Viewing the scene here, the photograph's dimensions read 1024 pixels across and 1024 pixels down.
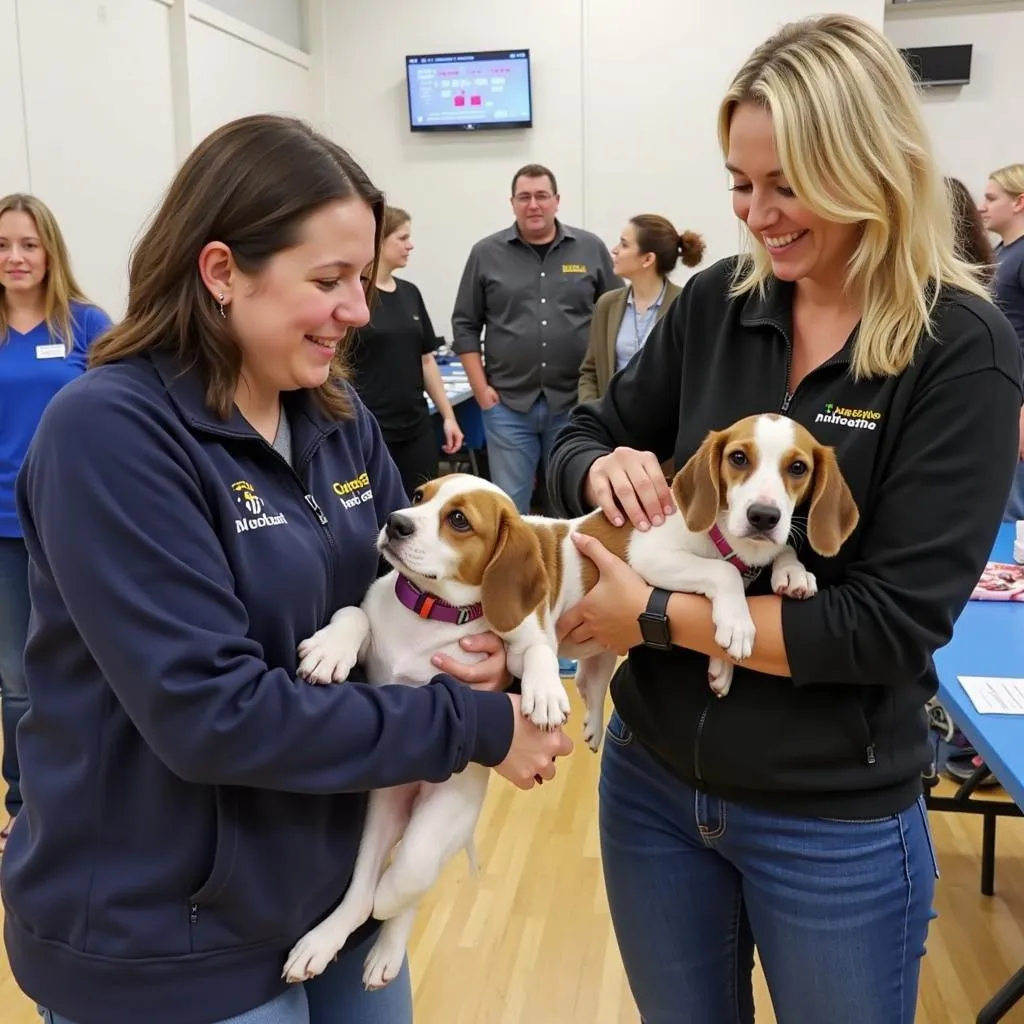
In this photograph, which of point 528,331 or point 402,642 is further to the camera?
point 528,331

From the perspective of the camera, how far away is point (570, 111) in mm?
8273

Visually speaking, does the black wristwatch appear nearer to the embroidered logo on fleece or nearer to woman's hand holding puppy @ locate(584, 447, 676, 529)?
woman's hand holding puppy @ locate(584, 447, 676, 529)

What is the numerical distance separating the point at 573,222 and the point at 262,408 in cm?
745

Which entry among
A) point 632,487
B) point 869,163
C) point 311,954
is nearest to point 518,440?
point 632,487

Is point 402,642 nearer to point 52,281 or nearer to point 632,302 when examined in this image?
point 52,281

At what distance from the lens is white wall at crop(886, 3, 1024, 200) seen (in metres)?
8.19

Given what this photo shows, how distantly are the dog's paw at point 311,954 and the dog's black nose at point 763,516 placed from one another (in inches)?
32.9

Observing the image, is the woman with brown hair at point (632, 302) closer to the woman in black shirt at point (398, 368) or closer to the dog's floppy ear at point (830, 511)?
the woman in black shirt at point (398, 368)

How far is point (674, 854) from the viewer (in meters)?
1.63

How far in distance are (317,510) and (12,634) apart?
2395mm

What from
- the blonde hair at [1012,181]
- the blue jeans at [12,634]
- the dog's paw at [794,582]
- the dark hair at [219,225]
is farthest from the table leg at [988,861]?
the blonde hair at [1012,181]

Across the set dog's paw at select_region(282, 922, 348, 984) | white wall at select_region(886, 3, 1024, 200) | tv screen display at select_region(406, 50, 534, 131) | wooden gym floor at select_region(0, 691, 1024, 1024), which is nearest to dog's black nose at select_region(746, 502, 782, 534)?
dog's paw at select_region(282, 922, 348, 984)

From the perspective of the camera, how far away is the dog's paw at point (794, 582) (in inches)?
59.7

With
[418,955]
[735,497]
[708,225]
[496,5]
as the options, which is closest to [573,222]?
[708,225]
